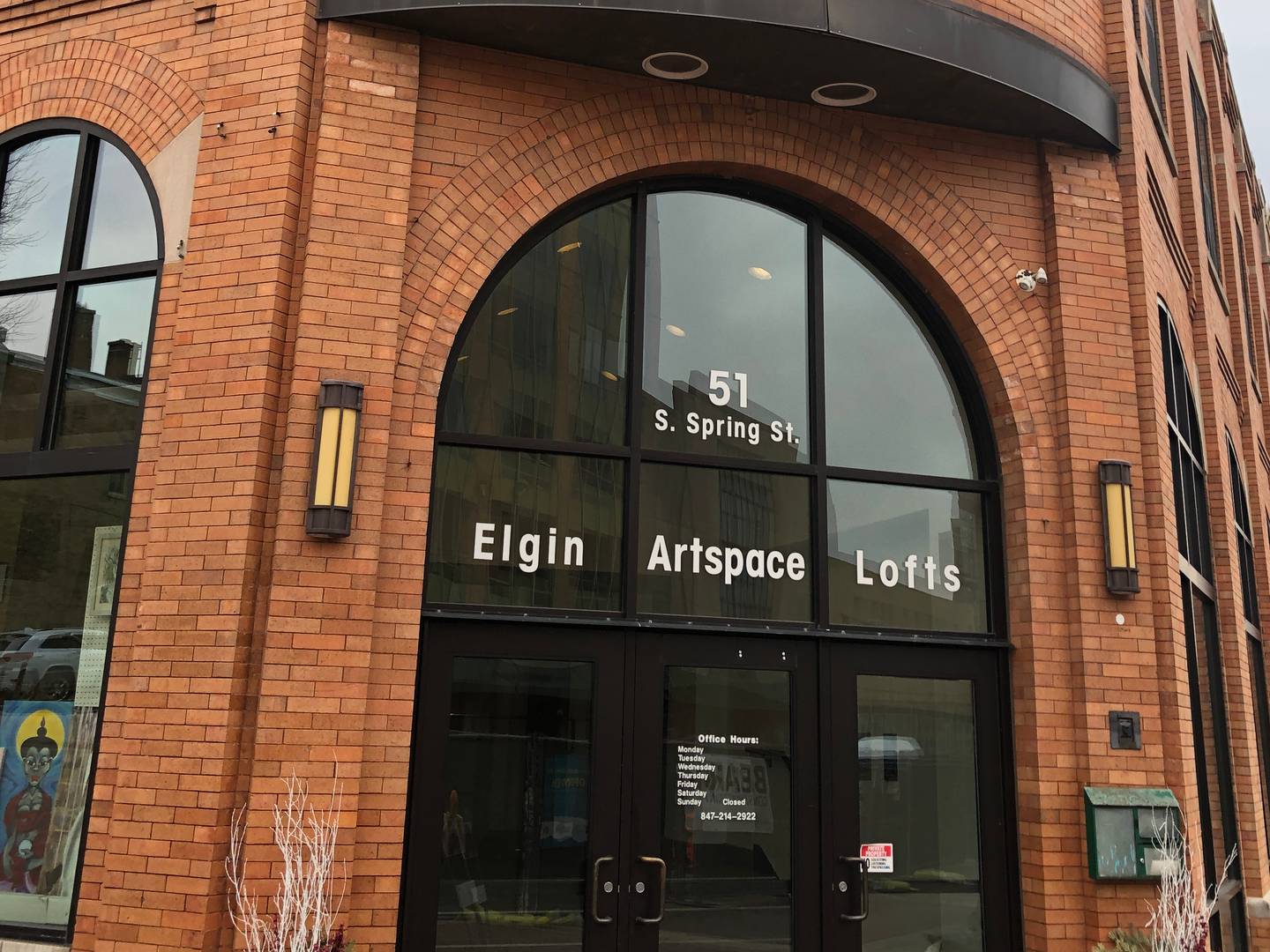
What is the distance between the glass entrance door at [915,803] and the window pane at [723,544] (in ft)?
2.06

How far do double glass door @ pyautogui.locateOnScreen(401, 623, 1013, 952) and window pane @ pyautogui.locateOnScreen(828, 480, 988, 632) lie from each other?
0.26 m

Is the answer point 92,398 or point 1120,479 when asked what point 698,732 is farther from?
point 92,398

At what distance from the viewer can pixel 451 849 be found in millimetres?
5848

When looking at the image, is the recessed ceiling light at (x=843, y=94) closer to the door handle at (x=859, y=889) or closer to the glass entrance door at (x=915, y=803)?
the glass entrance door at (x=915, y=803)

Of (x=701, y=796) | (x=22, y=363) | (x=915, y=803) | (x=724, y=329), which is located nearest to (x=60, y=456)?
(x=22, y=363)

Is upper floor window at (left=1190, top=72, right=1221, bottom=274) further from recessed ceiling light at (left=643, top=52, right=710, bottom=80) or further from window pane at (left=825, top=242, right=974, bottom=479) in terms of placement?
recessed ceiling light at (left=643, top=52, right=710, bottom=80)

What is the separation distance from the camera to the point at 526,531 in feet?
20.7

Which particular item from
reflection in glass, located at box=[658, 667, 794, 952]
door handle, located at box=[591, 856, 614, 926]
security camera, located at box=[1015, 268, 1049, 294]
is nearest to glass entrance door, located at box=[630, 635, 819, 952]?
reflection in glass, located at box=[658, 667, 794, 952]

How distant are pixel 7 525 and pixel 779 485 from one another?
4976 millimetres

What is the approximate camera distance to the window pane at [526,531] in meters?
6.18

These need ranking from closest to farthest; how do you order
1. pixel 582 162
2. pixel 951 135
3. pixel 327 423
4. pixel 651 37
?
pixel 327 423 → pixel 651 37 → pixel 582 162 → pixel 951 135

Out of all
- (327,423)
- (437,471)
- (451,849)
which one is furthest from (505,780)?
(327,423)

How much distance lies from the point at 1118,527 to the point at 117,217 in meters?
6.90

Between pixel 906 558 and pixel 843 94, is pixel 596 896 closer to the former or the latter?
pixel 906 558
